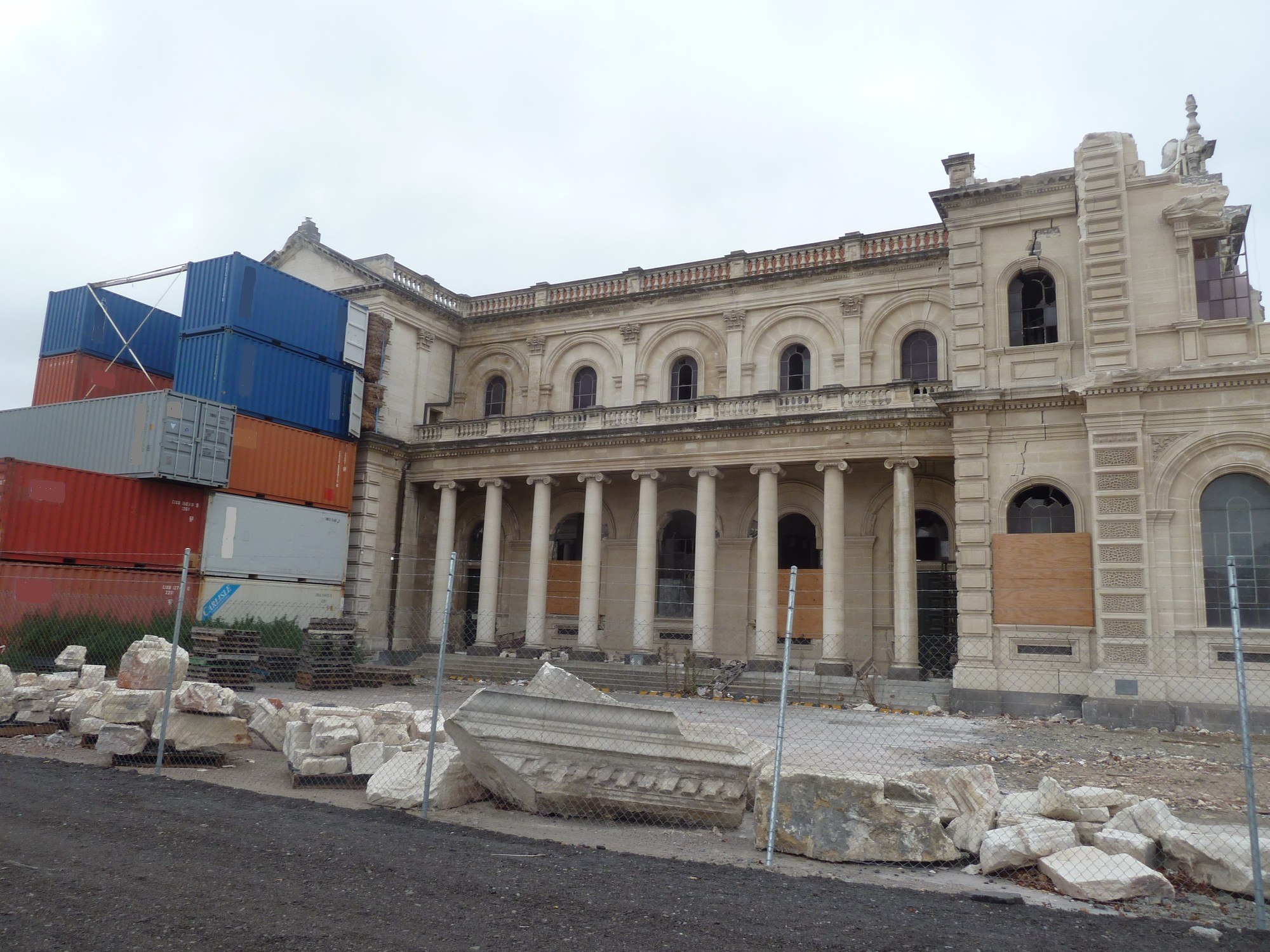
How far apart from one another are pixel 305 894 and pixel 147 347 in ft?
88.7

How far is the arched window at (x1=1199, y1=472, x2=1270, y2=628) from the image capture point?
653 inches

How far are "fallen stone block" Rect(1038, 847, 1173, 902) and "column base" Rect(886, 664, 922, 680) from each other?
14407 millimetres

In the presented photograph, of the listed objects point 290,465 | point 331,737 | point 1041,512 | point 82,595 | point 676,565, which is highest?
point 290,465

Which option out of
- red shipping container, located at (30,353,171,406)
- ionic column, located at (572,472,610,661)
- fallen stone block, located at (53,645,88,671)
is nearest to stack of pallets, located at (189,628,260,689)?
fallen stone block, located at (53,645,88,671)

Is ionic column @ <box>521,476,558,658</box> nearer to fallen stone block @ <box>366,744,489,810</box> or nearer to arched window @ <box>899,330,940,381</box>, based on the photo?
arched window @ <box>899,330,940,381</box>

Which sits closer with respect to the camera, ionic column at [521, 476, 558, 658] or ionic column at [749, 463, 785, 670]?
ionic column at [749, 463, 785, 670]

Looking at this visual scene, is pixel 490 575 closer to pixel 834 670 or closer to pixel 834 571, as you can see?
pixel 834 571

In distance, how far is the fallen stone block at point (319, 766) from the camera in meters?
9.52

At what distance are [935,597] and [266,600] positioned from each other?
18.2m

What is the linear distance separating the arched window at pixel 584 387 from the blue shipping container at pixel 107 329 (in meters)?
12.3

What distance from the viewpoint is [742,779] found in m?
8.34

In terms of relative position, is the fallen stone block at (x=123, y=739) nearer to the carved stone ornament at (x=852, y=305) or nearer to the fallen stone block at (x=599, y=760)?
the fallen stone block at (x=599, y=760)

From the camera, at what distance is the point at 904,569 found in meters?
21.7

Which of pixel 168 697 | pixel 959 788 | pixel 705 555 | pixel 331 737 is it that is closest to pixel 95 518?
pixel 168 697
